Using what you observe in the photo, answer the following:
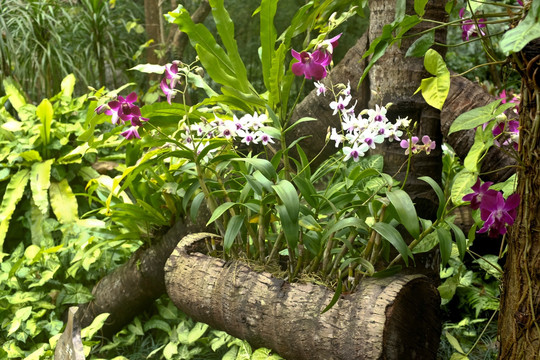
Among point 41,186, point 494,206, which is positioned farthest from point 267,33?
point 41,186

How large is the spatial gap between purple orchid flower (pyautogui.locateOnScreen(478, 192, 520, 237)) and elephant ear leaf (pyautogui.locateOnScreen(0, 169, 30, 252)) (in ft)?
9.44

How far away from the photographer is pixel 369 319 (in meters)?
1.66

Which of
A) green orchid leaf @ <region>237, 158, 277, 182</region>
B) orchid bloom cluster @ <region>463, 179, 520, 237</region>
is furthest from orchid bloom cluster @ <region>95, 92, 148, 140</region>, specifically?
orchid bloom cluster @ <region>463, 179, 520, 237</region>

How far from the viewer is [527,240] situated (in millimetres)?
1332

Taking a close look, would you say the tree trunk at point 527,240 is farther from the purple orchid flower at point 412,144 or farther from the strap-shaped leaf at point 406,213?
the purple orchid flower at point 412,144

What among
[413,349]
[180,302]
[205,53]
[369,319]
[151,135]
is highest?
[205,53]

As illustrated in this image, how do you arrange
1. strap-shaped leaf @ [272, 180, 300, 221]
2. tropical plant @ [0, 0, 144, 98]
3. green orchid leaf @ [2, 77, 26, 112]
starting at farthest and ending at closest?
tropical plant @ [0, 0, 144, 98]
green orchid leaf @ [2, 77, 26, 112]
strap-shaped leaf @ [272, 180, 300, 221]

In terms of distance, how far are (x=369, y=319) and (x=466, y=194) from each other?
0.49m

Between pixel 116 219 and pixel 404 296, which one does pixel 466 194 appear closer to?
pixel 404 296

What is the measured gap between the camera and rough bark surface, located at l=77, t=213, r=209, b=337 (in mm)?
2783

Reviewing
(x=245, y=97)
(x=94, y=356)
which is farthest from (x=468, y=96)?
(x=94, y=356)

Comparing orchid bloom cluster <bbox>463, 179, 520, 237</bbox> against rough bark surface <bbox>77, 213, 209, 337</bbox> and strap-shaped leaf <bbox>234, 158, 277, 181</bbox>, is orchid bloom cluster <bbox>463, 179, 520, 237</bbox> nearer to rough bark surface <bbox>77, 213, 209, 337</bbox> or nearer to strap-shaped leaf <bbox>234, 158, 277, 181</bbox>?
strap-shaped leaf <bbox>234, 158, 277, 181</bbox>

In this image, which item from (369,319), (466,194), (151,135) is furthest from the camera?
(151,135)

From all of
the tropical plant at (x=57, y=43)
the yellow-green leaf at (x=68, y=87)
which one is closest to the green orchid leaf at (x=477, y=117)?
the yellow-green leaf at (x=68, y=87)
